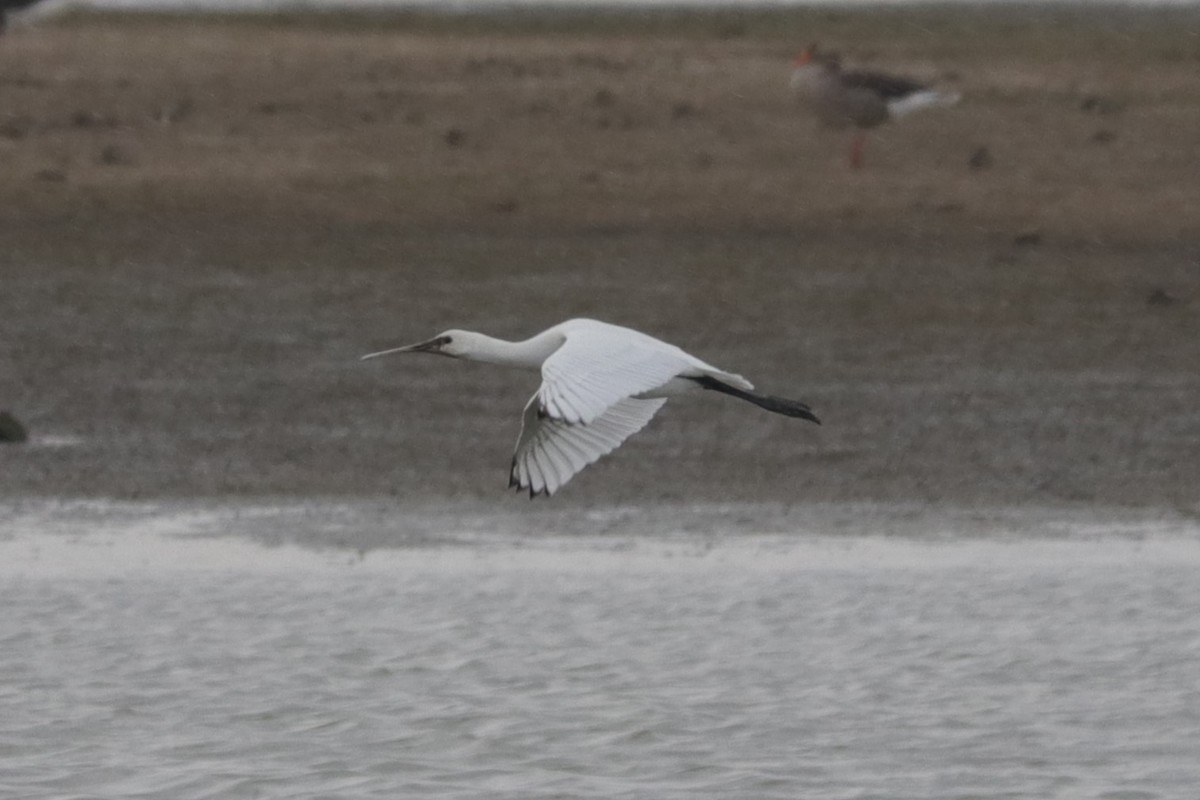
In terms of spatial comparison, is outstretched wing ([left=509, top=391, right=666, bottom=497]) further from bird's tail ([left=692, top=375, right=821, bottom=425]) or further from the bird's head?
the bird's head

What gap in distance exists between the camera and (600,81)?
21.9 m

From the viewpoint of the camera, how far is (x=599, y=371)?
746 cm

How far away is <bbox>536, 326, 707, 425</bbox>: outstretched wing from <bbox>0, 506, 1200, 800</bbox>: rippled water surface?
1.06 metres

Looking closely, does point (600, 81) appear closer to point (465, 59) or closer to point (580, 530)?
point (465, 59)

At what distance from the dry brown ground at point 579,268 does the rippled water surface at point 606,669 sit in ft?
3.18

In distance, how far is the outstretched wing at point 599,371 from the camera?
7.05 m

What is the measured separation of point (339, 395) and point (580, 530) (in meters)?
2.16

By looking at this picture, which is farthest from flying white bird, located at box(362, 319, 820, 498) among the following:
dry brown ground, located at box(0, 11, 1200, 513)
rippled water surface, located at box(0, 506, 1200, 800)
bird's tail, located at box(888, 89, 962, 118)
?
bird's tail, located at box(888, 89, 962, 118)

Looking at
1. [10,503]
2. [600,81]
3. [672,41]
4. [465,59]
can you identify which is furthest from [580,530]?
[672,41]

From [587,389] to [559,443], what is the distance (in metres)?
0.70

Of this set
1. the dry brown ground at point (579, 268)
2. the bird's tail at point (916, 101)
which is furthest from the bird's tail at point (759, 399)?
the bird's tail at point (916, 101)

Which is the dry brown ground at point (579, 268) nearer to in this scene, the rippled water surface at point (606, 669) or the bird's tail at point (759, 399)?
the rippled water surface at point (606, 669)

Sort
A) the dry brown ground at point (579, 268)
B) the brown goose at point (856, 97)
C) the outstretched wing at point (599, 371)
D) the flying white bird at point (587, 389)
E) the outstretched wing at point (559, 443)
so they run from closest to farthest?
the outstretched wing at point (599, 371)
the flying white bird at point (587, 389)
the outstretched wing at point (559, 443)
the dry brown ground at point (579, 268)
the brown goose at point (856, 97)

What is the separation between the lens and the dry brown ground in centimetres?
1150
